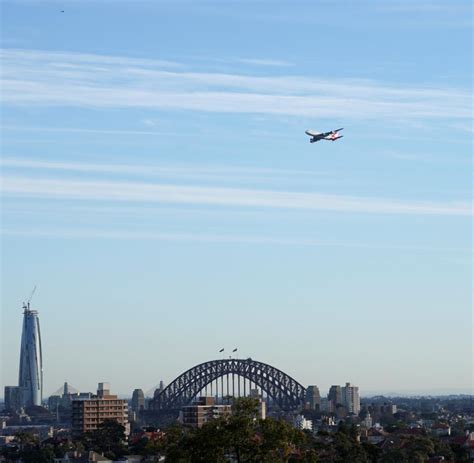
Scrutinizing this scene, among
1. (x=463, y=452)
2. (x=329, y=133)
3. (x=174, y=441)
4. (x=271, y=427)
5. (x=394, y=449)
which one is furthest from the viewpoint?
(x=463, y=452)

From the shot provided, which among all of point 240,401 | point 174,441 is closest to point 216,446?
point 240,401

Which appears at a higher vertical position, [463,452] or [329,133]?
[329,133]

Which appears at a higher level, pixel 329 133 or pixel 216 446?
pixel 329 133

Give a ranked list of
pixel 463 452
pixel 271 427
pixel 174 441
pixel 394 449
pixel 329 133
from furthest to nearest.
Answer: pixel 463 452, pixel 394 449, pixel 329 133, pixel 174 441, pixel 271 427

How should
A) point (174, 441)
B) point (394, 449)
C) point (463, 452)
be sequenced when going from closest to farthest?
A: point (174, 441) < point (394, 449) < point (463, 452)

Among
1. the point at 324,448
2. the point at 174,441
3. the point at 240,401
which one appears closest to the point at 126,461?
the point at 324,448

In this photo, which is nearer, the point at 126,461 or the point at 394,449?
the point at 394,449

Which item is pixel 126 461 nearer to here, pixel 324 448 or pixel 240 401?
pixel 324 448

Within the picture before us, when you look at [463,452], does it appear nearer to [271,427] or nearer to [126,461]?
[126,461]

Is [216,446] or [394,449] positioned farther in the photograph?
[394,449]
